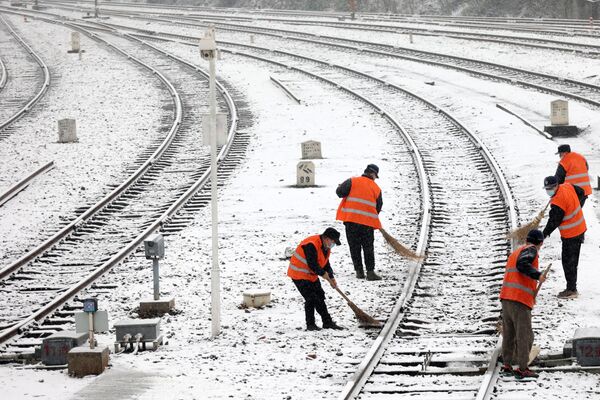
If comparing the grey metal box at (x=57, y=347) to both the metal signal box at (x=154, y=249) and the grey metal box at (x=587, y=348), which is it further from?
the grey metal box at (x=587, y=348)

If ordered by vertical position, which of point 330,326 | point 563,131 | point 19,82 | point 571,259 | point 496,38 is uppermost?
point 496,38

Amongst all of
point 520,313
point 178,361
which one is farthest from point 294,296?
point 520,313

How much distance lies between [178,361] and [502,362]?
11.3 feet

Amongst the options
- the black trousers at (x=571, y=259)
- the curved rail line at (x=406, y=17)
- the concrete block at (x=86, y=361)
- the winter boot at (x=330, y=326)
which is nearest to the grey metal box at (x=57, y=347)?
the concrete block at (x=86, y=361)

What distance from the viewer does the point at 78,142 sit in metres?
29.4

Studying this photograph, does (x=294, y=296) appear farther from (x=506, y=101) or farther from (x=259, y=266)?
(x=506, y=101)

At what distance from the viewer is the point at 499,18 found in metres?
65.1

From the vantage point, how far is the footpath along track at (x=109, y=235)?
14.8 metres

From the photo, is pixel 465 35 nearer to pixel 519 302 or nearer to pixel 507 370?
pixel 519 302

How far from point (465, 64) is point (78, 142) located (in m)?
18.4

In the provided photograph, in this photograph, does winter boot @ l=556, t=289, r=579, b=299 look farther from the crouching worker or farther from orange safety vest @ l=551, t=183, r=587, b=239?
the crouching worker

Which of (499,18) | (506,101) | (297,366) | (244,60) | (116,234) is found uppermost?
(499,18)

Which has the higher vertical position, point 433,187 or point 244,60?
point 244,60

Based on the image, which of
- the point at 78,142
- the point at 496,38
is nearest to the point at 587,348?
the point at 78,142
